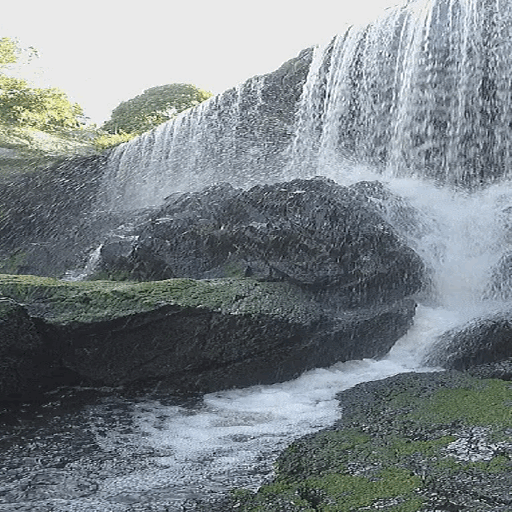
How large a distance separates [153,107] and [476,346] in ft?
54.6

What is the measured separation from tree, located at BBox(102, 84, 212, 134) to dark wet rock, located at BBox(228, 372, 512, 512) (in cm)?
1659

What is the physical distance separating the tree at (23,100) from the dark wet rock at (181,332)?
401 inches

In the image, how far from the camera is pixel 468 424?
202 inches

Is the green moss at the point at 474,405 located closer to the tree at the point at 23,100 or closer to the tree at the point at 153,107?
the tree at the point at 23,100

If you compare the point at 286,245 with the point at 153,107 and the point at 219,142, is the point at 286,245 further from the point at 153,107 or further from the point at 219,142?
the point at 153,107

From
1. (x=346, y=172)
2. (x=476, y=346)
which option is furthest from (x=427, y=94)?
(x=476, y=346)

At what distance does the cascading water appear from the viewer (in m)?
5.08

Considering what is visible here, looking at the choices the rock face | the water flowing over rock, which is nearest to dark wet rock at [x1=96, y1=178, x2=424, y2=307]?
the rock face

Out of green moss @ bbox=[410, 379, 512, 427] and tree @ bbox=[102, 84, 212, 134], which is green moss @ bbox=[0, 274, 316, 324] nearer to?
green moss @ bbox=[410, 379, 512, 427]

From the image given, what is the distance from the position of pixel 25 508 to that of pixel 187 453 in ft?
4.35

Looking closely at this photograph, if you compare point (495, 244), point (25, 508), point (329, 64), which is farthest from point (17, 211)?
point (25, 508)

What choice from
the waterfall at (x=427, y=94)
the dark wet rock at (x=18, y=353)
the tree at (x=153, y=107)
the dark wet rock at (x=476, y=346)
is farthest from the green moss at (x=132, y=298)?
the tree at (x=153, y=107)

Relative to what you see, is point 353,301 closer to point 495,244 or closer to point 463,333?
point 463,333

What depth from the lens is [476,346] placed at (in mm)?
7027
